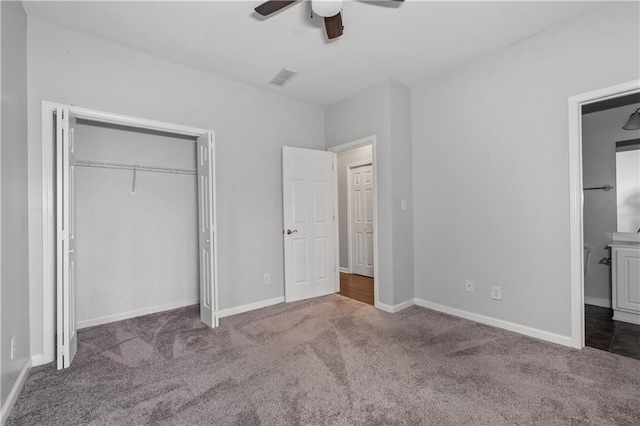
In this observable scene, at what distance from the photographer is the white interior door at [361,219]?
5.61 m

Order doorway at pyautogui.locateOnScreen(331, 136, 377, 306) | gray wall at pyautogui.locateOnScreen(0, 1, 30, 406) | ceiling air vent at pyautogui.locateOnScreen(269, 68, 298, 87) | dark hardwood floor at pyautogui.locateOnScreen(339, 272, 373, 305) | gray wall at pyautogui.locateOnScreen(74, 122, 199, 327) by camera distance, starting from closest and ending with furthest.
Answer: gray wall at pyautogui.locateOnScreen(0, 1, 30, 406) → gray wall at pyautogui.locateOnScreen(74, 122, 199, 327) → ceiling air vent at pyautogui.locateOnScreen(269, 68, 298, 87) → dark hardwood floor at pyautogui.locateOnScreen(339, 272, 373, 305) → doorway at pyautogui.locateOnScreen(331, 136, 377, 306)

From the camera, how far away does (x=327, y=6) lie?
189cm

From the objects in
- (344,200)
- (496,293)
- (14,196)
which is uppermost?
(344,200)

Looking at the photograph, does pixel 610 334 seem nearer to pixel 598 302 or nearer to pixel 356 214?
pixel 598 302

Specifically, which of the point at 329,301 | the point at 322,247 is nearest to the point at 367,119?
the point at 322,247

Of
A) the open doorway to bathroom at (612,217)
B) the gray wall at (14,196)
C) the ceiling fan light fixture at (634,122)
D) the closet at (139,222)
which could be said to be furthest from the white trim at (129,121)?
the ceiling fan light fixture at (634,122)

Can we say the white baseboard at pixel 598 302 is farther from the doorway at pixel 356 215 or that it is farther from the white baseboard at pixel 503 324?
the doorway at pixel 356 215

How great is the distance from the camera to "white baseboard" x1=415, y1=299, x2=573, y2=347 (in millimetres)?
2684

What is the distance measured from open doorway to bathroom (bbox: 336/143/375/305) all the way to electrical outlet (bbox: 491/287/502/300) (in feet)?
7.84

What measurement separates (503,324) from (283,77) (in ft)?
11.7

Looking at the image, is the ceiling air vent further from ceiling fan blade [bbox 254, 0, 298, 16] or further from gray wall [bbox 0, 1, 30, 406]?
gray wall [bbox 0, 1, 30, 406]

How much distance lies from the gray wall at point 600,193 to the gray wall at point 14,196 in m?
5.55

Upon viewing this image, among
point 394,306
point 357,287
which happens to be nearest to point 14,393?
point 394,306

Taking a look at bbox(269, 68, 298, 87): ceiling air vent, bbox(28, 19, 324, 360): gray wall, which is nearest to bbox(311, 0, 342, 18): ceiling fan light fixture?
bbox(269, 68, 298, 87): ceiling air vent
